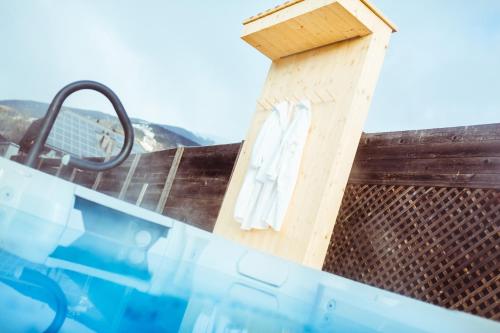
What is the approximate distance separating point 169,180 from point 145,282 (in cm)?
445

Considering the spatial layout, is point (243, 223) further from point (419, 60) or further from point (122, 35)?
point (122, 35)

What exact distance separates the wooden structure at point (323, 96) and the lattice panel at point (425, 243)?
1.43 ft

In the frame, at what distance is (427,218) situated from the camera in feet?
9.80

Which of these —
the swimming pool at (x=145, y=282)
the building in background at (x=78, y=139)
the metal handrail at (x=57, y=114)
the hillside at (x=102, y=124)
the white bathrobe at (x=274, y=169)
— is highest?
the hillside at (x=102, y=124)

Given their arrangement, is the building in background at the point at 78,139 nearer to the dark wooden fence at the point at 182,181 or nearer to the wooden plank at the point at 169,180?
the dark wooden fence at the point at 182,181

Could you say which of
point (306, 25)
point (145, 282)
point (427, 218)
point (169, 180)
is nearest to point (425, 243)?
point (427, 218)

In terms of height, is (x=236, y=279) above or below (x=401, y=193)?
below

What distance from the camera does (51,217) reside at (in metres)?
1.85

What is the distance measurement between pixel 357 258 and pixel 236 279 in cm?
141

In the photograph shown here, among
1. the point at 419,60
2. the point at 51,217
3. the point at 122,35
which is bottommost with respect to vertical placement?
the point at 51,217

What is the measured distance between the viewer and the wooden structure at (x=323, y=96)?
308 cm

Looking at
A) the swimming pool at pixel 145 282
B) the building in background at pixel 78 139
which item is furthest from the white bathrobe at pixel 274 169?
the building in background at pixel 78 139

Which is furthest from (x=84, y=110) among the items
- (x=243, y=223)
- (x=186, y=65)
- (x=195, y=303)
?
(x=195, y=303)

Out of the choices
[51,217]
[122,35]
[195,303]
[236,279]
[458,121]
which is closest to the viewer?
[195,303]
